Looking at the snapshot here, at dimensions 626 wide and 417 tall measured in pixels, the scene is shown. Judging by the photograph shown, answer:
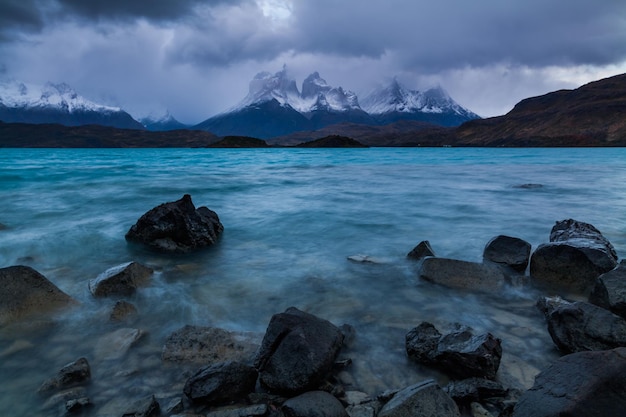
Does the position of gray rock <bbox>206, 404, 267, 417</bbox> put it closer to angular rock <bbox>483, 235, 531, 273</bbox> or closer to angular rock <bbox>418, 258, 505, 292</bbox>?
angular rock <bbox>418, 258, 505, 292</bbox>

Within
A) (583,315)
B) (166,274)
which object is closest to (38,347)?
(166,274)

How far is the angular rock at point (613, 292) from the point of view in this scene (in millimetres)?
4715

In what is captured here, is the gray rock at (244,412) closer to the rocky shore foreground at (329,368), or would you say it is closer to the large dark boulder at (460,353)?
the rocky shore foreground at (329,368)

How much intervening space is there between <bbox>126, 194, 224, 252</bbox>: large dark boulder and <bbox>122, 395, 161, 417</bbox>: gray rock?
204 inches

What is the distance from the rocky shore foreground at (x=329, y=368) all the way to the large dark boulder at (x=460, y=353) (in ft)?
0.04

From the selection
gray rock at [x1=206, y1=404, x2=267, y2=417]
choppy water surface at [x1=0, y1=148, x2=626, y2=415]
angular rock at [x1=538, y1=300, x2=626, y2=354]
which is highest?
angular rock at [x1=538, y1=300, x2=626, y2=354]

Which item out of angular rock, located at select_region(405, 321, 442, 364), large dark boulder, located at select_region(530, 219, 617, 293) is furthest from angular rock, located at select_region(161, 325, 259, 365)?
large dark boulder, located at select_region(530, 219, 617, 293)

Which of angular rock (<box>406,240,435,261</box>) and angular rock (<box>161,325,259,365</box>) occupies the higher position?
angular rock (<box>406,240,435,261</box>)

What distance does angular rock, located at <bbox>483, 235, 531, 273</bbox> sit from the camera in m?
6.97

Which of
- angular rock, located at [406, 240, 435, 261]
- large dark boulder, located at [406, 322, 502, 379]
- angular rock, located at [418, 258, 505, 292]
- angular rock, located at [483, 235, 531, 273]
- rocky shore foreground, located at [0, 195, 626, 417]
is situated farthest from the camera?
angular rock, located at [406, 240, 435, 261]

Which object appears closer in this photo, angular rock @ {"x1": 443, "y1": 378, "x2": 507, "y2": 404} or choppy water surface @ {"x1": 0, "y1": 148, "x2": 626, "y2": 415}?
angular rock @ {"x1": 443, "y1": 378, "x2": 507, "y2": 404}

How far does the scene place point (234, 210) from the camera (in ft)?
49.1

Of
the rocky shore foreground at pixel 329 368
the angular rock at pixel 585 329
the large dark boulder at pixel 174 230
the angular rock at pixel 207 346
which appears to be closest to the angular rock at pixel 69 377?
the rocky shore foreground at pixel 329 368

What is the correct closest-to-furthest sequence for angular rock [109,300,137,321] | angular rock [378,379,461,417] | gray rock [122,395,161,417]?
angular rock [378,379,461,417] → gray rock [122,395,161,417] → angular rock [109,300,137,321]
